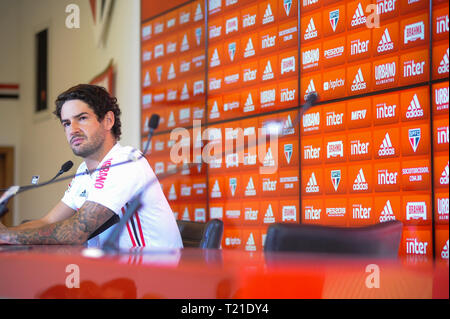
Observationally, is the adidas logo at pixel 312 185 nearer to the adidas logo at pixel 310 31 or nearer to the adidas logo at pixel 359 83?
the adidas logo at pixel 359 83

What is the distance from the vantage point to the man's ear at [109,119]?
2.55 m

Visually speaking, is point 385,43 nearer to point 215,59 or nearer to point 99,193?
point 215,59

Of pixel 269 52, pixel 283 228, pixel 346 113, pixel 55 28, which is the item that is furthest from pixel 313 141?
pixel 55 28

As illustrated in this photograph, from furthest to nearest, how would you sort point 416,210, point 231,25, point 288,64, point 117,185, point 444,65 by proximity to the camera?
1. point 231,25
2. point 288,64
3. point 416,210
4. point 444,65
5. point 117,185

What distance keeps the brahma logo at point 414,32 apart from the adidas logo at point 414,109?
259 mm

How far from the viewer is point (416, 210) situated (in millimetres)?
2791

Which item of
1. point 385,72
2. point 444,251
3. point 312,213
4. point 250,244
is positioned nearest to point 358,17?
point 385,72

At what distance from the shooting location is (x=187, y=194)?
4.41m

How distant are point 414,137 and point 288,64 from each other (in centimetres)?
101

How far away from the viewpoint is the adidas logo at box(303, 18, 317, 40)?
337cm

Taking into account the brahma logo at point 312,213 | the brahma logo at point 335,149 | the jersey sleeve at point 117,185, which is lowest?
the brahma logo at point 312,213

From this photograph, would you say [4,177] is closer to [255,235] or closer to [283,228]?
[255,235]

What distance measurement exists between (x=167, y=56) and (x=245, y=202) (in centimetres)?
141

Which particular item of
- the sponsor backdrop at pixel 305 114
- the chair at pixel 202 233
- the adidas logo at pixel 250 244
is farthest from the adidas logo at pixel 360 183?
the chair at pixel 202 233
